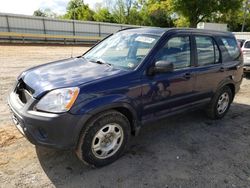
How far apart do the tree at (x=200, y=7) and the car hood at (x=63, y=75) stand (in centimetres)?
2479

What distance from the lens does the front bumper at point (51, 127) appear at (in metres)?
2.67

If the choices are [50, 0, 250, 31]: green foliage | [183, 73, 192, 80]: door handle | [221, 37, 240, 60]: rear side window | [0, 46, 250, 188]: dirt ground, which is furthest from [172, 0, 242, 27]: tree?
[183, 73, 192, 80]: door handle

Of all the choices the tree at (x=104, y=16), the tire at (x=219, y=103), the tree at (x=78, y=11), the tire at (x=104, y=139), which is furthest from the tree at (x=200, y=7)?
the tree at (x=78, y=11)

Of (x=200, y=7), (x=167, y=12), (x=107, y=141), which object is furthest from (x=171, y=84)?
(x=167, y=12)

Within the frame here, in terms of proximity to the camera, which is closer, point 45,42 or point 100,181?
point 100,181

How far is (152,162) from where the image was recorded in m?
3.39

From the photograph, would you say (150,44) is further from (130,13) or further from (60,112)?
(130,13)

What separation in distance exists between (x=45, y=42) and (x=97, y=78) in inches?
899

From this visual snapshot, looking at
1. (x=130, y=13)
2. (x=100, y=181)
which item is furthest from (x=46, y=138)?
(x=130, y=13)

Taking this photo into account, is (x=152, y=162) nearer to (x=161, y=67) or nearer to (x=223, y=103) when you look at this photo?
(x=161, y=67)

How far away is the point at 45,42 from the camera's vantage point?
78.4 feet

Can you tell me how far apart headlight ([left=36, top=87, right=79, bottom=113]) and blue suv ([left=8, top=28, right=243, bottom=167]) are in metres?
0.01

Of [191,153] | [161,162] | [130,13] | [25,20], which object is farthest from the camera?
[130,13]

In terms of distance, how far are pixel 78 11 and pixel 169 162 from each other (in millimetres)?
67641
